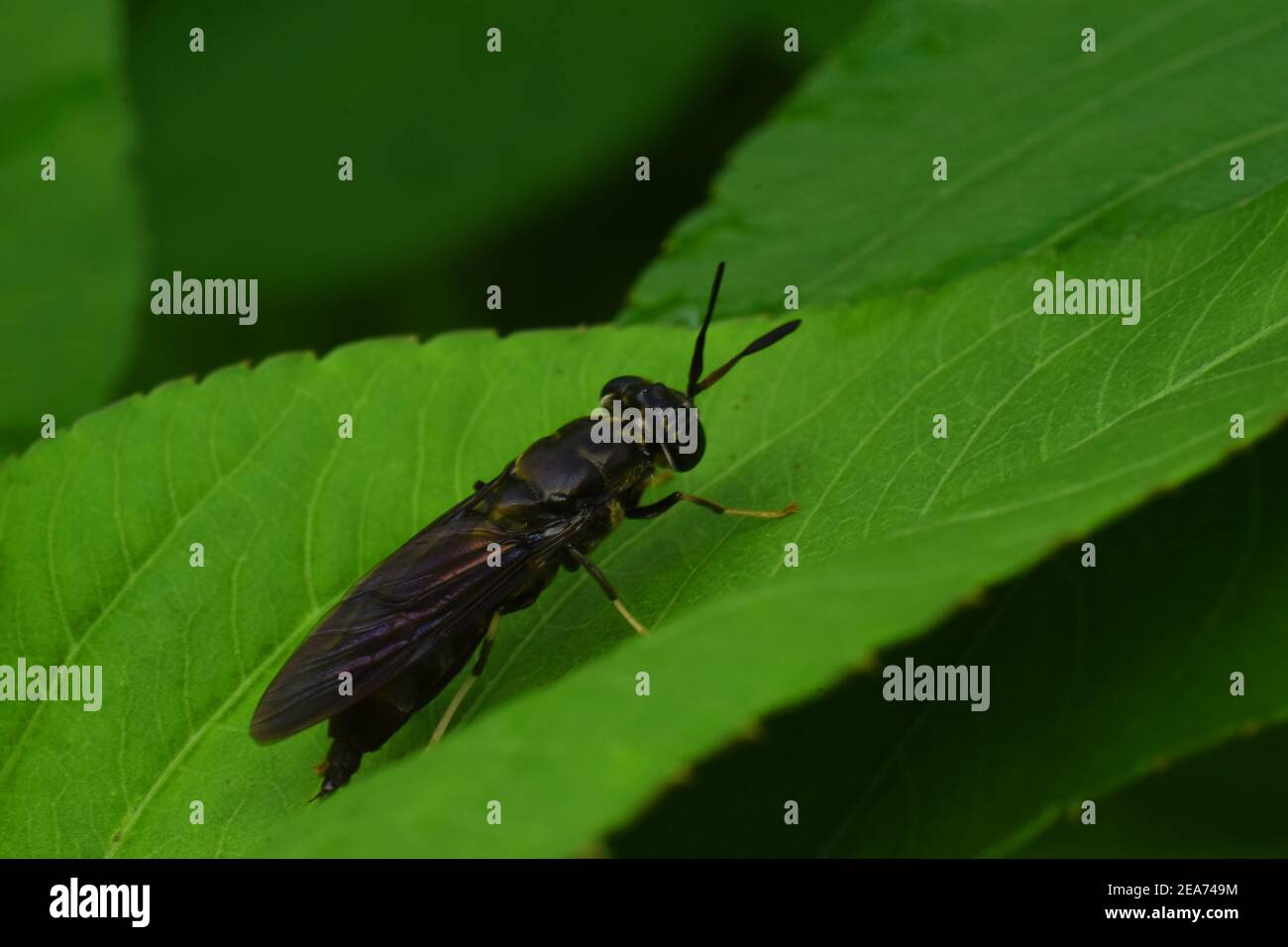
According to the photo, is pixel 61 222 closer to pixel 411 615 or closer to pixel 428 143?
pixel 411 615

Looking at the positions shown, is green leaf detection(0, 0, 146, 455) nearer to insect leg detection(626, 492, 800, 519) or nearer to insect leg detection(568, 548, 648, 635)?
insect leg detection(568, 548, 648, 635)

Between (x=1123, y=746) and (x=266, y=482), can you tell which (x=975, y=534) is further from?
(x=266, y=482)

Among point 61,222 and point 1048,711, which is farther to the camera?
point 61,222

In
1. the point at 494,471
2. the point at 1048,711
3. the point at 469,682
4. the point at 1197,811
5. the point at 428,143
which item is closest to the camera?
the point at 1048,711

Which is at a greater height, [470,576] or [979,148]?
[979,148]

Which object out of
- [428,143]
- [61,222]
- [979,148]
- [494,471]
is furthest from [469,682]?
[428,143]

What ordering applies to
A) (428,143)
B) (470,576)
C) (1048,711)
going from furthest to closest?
(428,143), (470,576), (1048,711)

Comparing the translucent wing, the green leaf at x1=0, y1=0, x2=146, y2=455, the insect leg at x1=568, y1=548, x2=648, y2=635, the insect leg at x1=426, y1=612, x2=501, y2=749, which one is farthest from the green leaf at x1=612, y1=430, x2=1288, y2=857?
the green leaf at x1=0, y1=0, x2=146, y2=455
